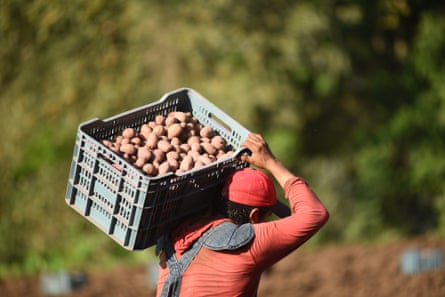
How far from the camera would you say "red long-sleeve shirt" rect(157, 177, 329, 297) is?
124 inches

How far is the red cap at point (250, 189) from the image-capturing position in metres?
3.24

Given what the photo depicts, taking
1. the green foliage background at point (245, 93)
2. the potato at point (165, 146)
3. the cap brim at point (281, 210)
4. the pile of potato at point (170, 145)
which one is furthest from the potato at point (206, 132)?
the green foliage background at point (245, 93)

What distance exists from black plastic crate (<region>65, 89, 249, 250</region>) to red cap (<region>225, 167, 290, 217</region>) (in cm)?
10

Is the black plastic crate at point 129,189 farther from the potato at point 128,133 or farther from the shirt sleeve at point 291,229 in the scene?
the shirt sleeve at point 291,229

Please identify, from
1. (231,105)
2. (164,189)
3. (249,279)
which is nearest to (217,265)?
(249,279)

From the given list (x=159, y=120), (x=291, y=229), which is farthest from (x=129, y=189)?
(x=291, y=229)

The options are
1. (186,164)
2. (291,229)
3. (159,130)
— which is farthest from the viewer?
(159,130)

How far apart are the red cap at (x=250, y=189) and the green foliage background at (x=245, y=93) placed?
516cm

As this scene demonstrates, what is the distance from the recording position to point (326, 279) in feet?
22.6

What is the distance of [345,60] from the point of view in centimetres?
986

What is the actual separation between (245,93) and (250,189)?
5.69m

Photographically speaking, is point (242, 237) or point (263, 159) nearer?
point (242, 237)

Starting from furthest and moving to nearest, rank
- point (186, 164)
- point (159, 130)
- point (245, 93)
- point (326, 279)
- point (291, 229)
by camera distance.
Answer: point (245, 93)
point (326, 279)
point (159, 130)
point (186, 164)
point (291, 229)

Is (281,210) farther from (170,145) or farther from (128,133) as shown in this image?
(128,133)
